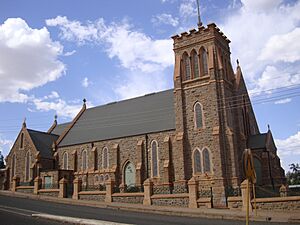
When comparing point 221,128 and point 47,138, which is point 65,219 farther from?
point 47,138

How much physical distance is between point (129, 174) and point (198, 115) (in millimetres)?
10652

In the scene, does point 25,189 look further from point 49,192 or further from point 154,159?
point 154,159

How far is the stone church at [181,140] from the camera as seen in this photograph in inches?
1141

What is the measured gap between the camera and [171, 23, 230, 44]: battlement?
31.2 m

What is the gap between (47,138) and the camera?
4472cm

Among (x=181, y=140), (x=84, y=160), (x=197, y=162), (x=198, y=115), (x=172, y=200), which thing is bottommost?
(x=172, y=200)

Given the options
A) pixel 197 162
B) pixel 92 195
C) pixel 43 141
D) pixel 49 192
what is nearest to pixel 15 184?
pixel 49 192

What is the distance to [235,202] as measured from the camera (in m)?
21.9

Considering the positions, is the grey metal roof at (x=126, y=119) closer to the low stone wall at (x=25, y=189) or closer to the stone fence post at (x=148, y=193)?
the low stone wall at (x=25, y=189)

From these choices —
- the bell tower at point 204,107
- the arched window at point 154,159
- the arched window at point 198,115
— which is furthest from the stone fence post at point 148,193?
the arched window at point 198,115

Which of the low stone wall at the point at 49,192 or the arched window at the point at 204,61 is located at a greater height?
the arched window at the point at 204,61

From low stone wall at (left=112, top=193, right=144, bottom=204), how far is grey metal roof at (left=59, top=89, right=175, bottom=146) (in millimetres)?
9245

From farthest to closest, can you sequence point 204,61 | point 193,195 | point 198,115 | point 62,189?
point 204,61, point 198,115, point 62,189, point 193,195

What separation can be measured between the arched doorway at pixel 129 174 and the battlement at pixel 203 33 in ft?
46.6
